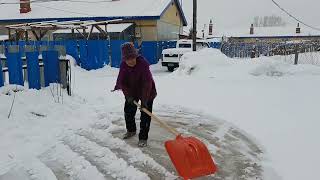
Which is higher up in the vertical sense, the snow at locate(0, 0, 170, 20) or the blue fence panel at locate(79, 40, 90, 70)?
the snow at locate(0, 0, 170, 20)

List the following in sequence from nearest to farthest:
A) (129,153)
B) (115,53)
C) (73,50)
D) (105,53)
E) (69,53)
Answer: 1. (129,153)
2. (73,50)
3. (69,53)
4. (105,53)
5. (115,53)

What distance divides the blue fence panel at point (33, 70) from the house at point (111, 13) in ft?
62.2

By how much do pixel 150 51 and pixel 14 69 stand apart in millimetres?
16685

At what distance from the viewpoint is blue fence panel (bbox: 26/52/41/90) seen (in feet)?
25.0

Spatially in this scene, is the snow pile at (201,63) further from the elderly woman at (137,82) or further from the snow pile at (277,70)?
the elderly woman at (137,82)

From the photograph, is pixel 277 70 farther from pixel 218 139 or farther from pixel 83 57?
pixel 83 57

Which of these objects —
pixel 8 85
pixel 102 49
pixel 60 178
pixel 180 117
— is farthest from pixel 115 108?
pixel 102 49

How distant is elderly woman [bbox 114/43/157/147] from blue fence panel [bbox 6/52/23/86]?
298 centimetres

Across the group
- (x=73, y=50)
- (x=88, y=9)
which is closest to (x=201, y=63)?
(x=73, y=50)

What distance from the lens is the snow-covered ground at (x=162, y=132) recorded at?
4.42m

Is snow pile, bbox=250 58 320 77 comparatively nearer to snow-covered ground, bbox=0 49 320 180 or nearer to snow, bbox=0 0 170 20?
snow-covered ground, bbox=0 49 320 180

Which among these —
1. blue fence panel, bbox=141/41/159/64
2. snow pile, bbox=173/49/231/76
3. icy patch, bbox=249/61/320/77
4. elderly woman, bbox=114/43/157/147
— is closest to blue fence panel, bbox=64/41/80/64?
blue fence panel, bbox=141/41/159/64

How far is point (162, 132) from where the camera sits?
616cm

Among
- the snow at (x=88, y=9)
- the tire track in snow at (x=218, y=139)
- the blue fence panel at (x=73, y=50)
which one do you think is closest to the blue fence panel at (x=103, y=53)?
the blue fence panel at (x=73, y=50)
